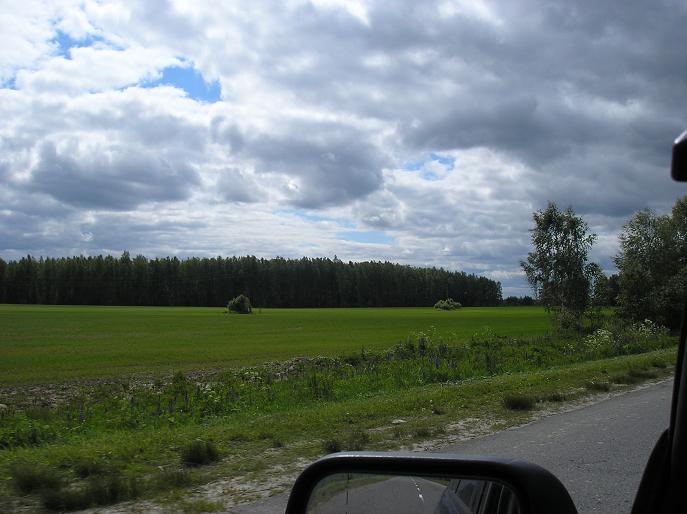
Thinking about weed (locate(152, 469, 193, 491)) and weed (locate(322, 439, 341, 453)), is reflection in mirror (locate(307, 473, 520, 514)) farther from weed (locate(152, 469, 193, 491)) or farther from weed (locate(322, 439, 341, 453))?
weed (locate(322, 439, 341, 453))

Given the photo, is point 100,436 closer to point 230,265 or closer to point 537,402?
point 537,402

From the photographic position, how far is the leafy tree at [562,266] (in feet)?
130

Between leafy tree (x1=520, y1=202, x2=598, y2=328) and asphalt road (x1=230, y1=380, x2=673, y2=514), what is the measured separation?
2822cm

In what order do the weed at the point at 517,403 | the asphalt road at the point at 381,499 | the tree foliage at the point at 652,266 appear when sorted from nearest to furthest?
the asphalt road at the point at 381,499, the weed at the point at 517,403, the tree foliage at the point at 652,266

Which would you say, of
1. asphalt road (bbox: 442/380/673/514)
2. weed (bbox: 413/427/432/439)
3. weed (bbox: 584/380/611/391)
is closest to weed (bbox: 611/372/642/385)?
weed (bbox: 584/380/611/391)

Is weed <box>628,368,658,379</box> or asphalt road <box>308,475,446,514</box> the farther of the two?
weed <box>628,368,658,379</box>

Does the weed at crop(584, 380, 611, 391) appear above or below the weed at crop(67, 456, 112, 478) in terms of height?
below

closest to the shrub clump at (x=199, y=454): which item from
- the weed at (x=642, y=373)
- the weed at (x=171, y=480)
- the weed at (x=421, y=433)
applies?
the weed at (x=171, y=480)

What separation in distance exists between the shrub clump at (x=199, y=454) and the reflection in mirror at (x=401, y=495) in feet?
19.7

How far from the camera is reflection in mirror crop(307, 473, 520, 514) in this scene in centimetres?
204

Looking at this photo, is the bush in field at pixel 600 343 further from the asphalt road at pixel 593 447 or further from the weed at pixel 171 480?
the weed at pixel 171 480

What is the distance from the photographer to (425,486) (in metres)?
2.25

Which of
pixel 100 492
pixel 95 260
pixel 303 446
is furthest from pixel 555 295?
pixel 95 260

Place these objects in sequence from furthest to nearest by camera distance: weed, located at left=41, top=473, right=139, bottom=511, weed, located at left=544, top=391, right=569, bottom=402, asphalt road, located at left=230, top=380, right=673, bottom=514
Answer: weed, located at left=544, top=391, right=569, bottom=402 → asphalt road, located at left=230, top=380, right=673, bottom=514 → weed, located at left=41, top=473, right=139, bottom=511
